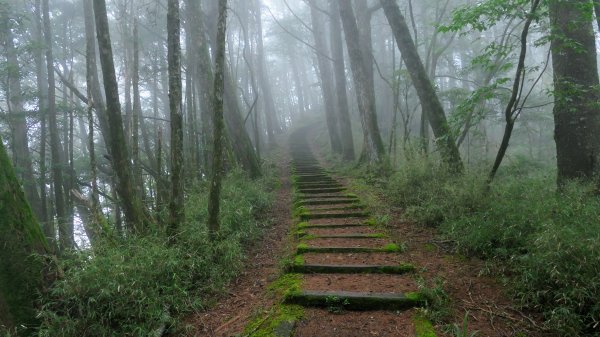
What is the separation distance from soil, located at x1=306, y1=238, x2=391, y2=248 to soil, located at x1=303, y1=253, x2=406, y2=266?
0.93ft

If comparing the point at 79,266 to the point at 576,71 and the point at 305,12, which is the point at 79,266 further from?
the point at 305,12

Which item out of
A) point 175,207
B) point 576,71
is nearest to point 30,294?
point 175,207

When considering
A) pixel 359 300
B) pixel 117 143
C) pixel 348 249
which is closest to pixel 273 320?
pixel 359 300

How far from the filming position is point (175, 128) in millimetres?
5637

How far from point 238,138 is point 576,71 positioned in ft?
28.1

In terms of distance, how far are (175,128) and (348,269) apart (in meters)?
3.47

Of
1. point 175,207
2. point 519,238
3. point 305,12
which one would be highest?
point 305,12

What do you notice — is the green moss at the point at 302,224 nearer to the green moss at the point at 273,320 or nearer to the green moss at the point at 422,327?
the green moss at the point at 273,320

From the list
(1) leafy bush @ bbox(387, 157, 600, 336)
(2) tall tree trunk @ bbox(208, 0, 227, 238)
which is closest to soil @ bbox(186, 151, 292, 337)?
(2) tall tree trunk @ bbox(208, 0, 227, 238)

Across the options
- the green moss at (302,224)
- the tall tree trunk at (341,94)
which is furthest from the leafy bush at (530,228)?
the tall tree trunk at (341,94)

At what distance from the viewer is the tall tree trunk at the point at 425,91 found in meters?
7.17

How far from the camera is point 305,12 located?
98.1 ft

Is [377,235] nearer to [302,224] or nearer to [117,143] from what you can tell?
[302,224]

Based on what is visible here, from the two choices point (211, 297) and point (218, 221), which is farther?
point (218, 221)
